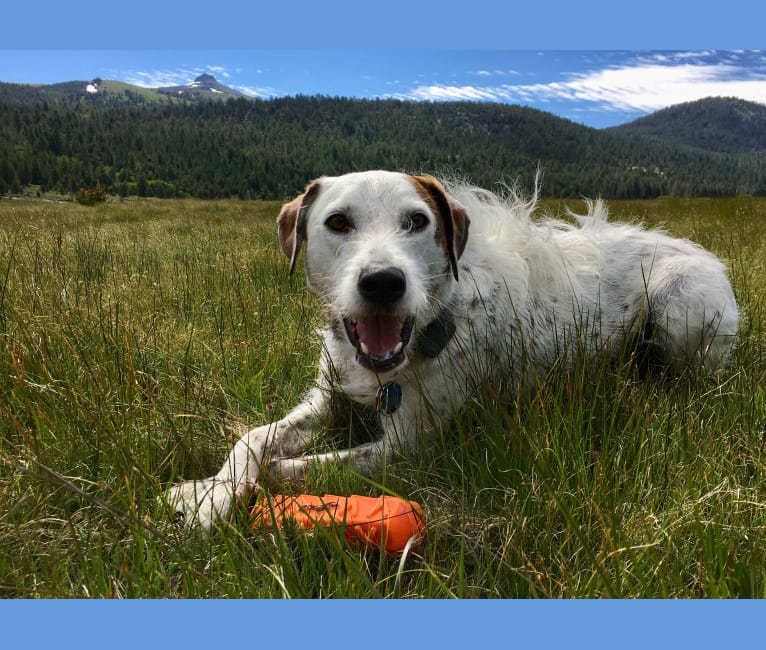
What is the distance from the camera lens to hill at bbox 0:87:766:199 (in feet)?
311

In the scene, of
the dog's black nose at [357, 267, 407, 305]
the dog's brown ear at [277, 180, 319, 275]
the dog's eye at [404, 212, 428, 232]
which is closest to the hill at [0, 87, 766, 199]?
the dog's brown ear at [277, 180, 319, 275]

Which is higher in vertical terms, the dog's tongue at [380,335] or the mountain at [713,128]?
the mountain at [713,128]

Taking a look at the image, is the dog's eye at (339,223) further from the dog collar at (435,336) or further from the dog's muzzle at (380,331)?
the dog collar at (435,336)

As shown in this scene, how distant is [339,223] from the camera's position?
2.89 metres

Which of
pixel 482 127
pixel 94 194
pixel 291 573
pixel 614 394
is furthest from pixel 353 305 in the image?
pixel 482 127

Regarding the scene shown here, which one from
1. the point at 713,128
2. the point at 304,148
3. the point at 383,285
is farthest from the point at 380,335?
the point at 713,128

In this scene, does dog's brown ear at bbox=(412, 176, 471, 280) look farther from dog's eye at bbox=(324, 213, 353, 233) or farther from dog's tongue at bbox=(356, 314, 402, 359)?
dog's tongue at bbox=(356, 314, 402, 359)

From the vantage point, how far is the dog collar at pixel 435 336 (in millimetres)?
2957

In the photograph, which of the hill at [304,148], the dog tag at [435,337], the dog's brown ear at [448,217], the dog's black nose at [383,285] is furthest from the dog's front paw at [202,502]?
the hill at [304,148]

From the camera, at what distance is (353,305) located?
8.30 feet

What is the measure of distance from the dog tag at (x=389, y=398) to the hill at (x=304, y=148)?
237 ft

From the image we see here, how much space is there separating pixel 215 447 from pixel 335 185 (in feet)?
5.12

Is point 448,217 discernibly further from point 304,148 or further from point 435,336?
point 304,148

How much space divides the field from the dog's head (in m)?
0.57
